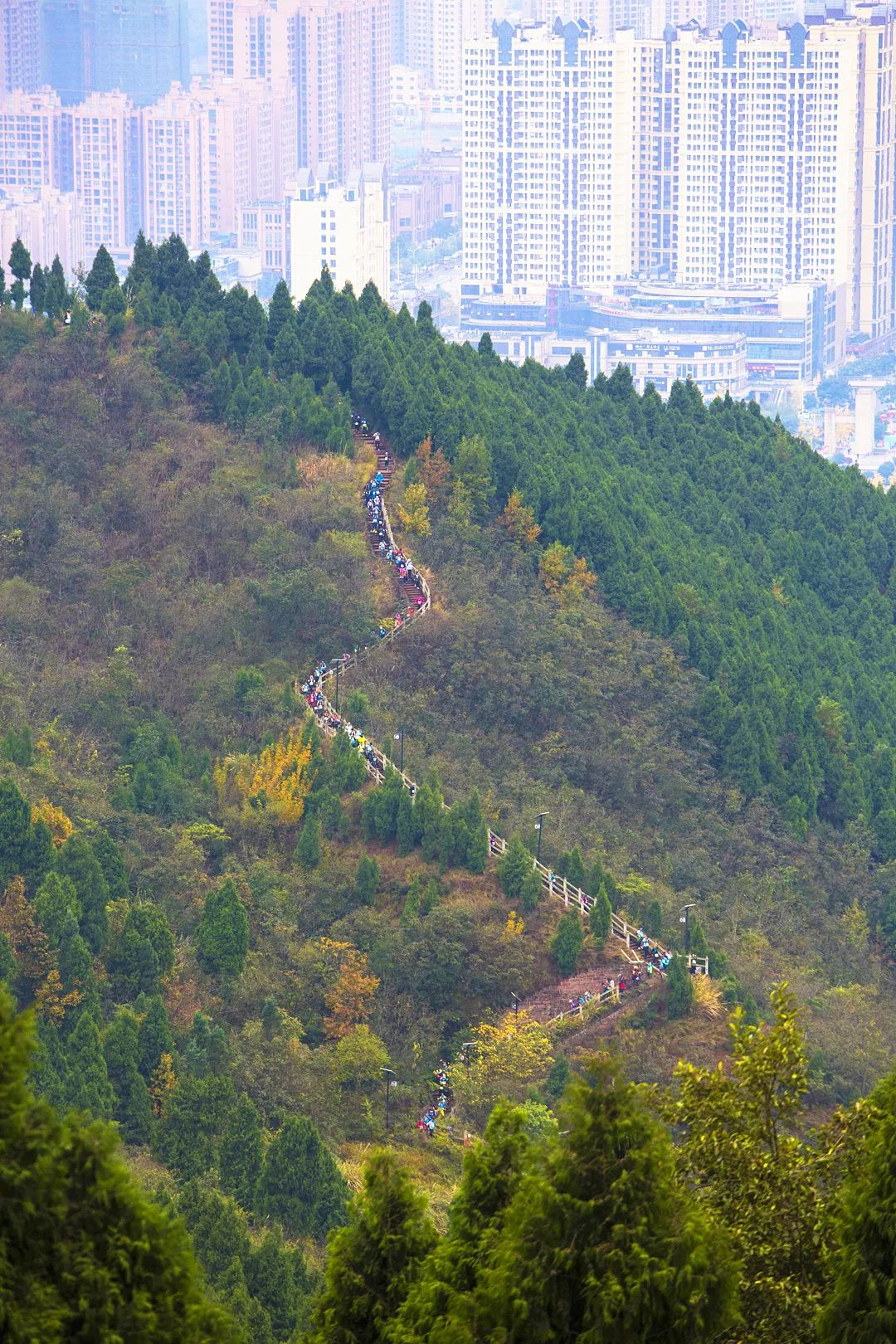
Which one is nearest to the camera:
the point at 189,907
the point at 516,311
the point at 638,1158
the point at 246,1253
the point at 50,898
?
the point at 638,1158

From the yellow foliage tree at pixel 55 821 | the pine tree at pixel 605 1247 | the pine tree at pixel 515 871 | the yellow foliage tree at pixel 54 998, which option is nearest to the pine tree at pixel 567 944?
the pine tree at pixel 515 871

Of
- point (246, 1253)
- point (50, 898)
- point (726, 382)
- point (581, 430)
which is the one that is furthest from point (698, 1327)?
point (726, 382)

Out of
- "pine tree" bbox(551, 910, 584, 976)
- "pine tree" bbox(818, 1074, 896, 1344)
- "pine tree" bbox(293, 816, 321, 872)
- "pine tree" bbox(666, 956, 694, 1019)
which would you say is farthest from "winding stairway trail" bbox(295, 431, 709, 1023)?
"pine tree" bbox(818, 1074, 896, 1344)

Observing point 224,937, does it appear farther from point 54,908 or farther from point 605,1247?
point 605,1247

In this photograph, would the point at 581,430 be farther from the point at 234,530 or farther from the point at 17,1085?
the point at 17,1085

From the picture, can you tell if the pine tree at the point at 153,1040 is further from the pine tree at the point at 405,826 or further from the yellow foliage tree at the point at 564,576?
the yellow foliage tree at the point at 564,576
